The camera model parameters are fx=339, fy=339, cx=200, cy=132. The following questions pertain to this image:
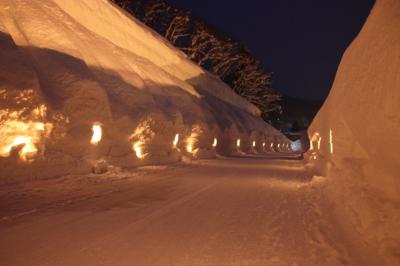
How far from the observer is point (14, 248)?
476cm

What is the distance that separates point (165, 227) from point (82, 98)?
9.47 metres

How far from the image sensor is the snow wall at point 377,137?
5.13m

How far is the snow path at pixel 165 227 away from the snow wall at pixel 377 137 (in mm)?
485

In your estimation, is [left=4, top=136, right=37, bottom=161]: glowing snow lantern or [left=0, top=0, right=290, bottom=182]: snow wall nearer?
[left=4, top=136, right=37, bottom=161]: glowing snow lantern

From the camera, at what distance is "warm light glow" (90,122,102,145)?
14820 millimetres

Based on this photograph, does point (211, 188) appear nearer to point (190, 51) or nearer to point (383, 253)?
point (383, 253)

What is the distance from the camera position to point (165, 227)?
6.22 m

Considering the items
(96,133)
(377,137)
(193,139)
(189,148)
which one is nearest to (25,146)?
(96,133)

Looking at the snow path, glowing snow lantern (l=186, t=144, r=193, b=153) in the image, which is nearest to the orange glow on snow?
the snow path

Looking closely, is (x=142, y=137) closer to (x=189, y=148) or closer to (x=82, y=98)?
(x=82, y=98)

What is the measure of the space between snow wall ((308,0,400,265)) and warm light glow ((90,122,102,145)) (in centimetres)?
1055

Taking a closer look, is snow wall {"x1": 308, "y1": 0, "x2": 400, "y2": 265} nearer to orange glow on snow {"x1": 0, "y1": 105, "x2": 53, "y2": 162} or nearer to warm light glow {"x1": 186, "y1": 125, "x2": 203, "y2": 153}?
orange glow on snow {"x1": 0, "y1": 105, "x2": 53, "y2": 162}

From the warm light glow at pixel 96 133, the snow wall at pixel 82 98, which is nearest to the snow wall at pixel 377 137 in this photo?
the snow wall at pixel 82 98

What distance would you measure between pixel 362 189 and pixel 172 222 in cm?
383
